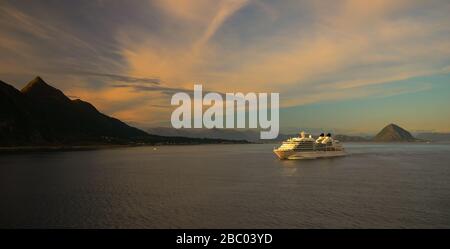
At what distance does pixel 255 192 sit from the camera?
42250mm

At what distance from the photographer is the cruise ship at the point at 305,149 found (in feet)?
341

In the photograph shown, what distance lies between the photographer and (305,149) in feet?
352

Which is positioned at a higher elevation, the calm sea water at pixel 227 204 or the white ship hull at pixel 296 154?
the white ship hull at pixel 296 154

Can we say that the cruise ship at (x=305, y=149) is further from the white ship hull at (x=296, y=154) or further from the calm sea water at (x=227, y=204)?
the calm sea water at (x=227, y=204)

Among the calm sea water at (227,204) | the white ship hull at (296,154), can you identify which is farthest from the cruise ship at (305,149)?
the calm sea water at (227,204)

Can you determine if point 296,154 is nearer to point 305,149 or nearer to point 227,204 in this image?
point 305,149

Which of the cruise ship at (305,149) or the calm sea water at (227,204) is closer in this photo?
the calm sea water at (227,204)

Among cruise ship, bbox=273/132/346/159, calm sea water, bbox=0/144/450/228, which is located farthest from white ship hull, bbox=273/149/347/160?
calm sea water, bbox=0/144/450/228

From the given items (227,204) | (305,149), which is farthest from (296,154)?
(227,204)

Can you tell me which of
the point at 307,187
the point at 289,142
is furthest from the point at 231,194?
the point at 289,142
